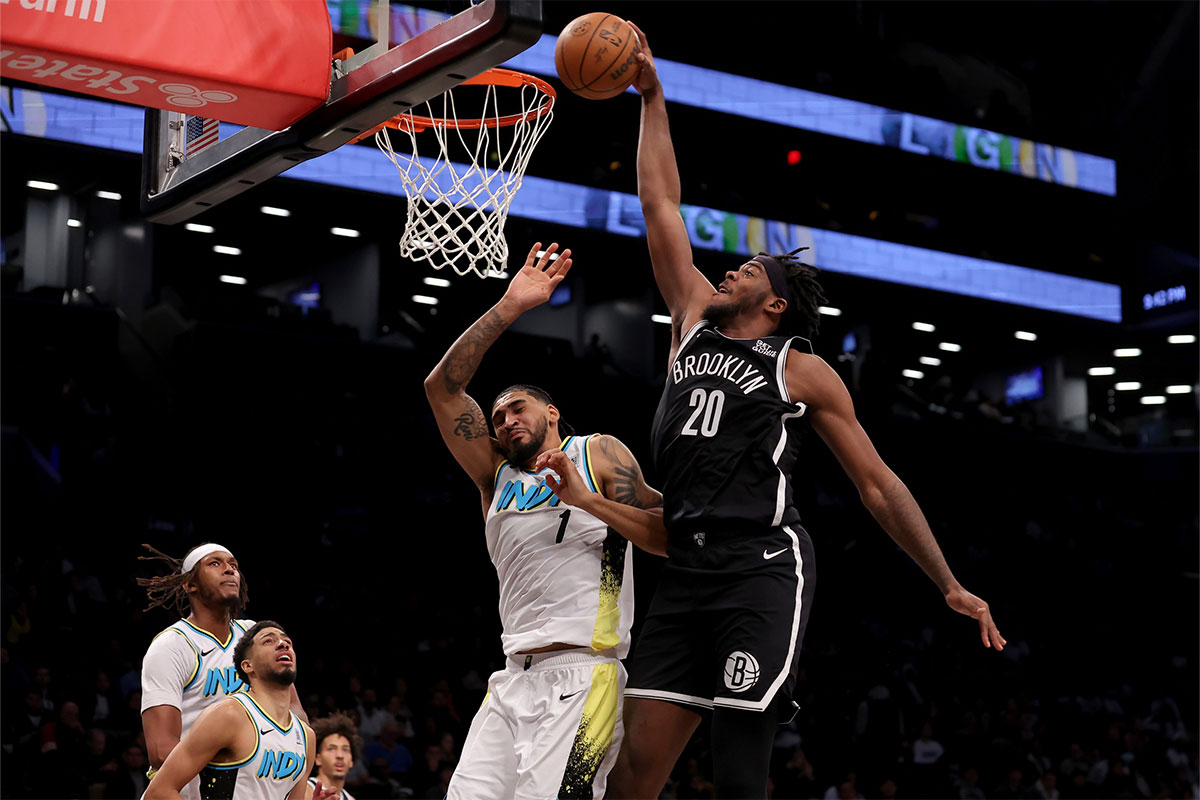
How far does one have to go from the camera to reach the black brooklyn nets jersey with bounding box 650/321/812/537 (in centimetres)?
437

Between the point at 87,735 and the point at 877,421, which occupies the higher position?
the point at 877,421

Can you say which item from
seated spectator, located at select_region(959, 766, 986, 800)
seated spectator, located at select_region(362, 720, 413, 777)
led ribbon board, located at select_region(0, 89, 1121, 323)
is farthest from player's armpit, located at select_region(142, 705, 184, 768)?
seated spectator, located at select_region(959, 766, 986, 800)

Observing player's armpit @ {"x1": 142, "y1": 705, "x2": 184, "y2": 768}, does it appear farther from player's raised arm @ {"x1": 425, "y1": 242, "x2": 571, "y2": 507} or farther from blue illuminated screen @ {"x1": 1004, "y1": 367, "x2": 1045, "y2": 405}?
blue illuminated screen @ {"x1": 1004, "y1": 367, "x2": 1045, "y2": 405}

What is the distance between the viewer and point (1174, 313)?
80.3 ft

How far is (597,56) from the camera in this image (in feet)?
15.6

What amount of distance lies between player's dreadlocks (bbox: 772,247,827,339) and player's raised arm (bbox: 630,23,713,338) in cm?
30

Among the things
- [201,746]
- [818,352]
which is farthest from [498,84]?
[818,352]

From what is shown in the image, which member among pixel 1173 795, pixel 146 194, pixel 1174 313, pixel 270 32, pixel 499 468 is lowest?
pixel 1173 795

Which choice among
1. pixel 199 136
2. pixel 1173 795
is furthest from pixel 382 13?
pixel 1173 795

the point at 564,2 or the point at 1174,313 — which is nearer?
the point at 564,2

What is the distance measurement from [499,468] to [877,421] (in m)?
18.9

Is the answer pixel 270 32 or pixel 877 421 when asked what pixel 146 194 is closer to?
pixel 270 32

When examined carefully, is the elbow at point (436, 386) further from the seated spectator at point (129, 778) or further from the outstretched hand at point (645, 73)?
the seated spectator at point (129, 778)

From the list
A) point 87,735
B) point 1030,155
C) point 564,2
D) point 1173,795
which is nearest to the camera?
point 87,735
